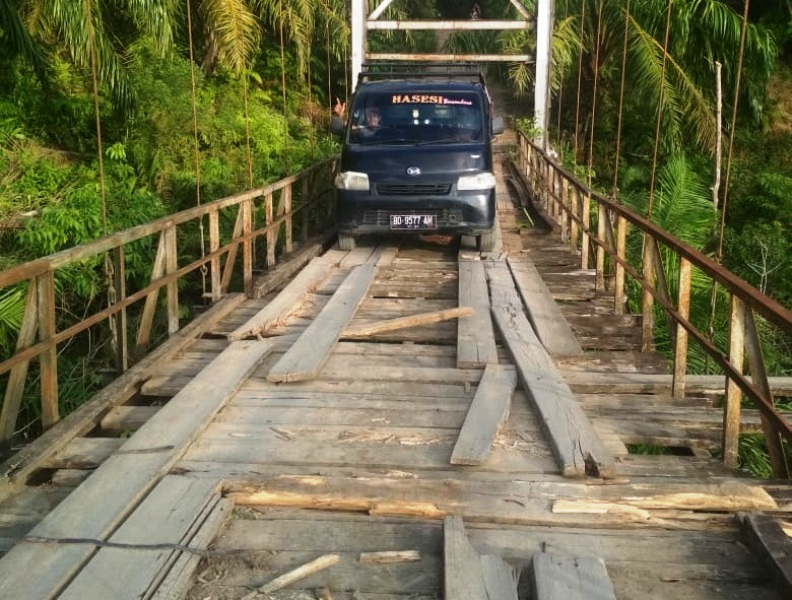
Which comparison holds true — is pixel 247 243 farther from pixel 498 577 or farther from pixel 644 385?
pixel 498 577

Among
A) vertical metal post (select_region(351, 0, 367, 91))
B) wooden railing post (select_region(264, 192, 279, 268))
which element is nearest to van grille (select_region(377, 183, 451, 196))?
wooden railing post (select_region(264, 192, 279, 268))

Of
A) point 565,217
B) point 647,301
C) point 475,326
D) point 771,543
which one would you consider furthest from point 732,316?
point 565,217

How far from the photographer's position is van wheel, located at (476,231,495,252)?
33.0 feet

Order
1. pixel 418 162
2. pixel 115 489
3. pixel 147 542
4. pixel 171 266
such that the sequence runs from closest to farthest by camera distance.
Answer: pixel 147 542 → pixel 115 489 → pixel 171 266 → pixel 418 162

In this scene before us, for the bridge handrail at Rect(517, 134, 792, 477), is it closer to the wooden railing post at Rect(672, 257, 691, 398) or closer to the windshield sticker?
the wooden railing post at Rect(672, 257, 691, 398)

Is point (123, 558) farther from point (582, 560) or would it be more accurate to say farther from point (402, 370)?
point (402, 370)

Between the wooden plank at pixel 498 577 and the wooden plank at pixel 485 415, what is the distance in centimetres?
88

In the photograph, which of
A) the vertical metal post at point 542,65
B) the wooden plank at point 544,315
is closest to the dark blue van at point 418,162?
the wooden plank at point 544,315

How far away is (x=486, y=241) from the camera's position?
10.1m

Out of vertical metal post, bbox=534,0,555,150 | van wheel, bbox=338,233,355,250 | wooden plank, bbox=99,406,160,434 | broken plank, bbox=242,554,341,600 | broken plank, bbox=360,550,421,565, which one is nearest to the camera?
broken plank, bbox=242,554,341,600

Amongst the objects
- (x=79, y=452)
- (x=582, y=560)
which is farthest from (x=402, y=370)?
(x=582, y=560)

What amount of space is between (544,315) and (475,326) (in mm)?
760

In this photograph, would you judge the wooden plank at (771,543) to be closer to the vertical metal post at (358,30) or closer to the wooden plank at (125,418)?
the wooden plank at (125,418)

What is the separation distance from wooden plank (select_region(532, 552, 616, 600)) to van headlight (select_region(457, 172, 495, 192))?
6.72m
